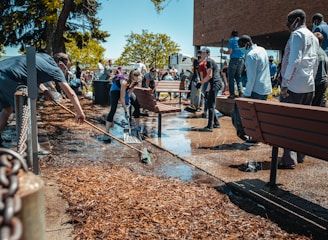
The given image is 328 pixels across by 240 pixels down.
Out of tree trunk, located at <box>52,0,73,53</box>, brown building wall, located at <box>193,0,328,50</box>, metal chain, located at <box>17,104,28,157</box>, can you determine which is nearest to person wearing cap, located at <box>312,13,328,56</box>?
metal chain, located at <box>17,104,28,157</box>

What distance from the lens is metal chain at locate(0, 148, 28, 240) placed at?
2.30ft

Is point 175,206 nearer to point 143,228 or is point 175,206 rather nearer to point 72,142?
→ point 143,228

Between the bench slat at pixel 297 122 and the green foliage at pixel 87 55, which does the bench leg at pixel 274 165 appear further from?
the green foliage at pixel 87 55

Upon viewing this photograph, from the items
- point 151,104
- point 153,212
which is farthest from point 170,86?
point 153,212

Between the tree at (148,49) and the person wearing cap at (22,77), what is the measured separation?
46.8 m

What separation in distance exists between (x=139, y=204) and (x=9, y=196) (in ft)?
9.08

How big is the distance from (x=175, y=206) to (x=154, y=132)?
4.60 m

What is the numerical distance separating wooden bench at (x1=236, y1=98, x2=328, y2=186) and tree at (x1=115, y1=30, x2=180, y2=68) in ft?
156

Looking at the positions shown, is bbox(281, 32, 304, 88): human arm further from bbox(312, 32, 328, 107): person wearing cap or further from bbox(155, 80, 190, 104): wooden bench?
bbox(155, 80, 190, 104): wooden bench

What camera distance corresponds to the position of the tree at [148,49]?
2013 inches

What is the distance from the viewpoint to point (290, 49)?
457 centimetres

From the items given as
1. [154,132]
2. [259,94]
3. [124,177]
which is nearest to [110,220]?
[124,177]

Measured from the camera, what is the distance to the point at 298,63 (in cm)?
449

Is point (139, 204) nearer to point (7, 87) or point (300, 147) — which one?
point (300, 147)
